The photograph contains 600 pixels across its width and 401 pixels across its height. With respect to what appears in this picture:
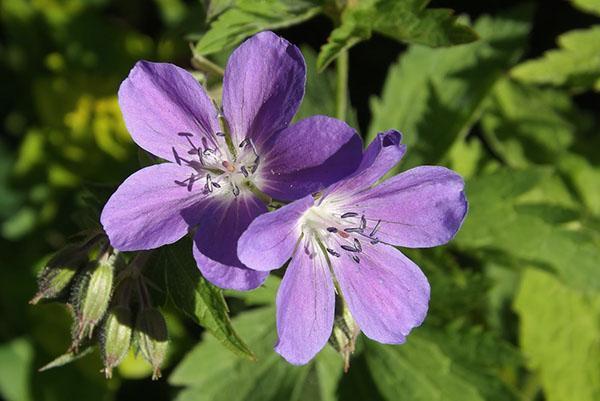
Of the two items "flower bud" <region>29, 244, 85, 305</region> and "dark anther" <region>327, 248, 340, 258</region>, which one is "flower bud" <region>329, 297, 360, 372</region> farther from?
"flower bud" <region>29, 244, 85, 305</region>

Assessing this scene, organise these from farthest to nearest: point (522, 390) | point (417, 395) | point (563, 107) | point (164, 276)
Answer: point (563, 107), point (522, 390), point (417, 395), point (164, 276)

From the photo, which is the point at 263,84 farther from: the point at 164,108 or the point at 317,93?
the point at 317,93

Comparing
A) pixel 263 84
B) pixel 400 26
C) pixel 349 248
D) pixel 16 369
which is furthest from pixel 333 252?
pixel 16 369

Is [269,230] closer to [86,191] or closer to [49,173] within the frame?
[86,191]

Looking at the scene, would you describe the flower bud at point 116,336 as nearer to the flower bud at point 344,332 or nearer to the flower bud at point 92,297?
the flower bud at point 92,297

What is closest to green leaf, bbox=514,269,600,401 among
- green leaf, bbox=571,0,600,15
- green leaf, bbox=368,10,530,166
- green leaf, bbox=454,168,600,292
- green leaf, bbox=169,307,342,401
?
green leaf, bbox=454,168,600,292

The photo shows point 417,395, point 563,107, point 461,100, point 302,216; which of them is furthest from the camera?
point 563,107

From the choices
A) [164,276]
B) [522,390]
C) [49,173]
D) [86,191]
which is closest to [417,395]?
[522,390]

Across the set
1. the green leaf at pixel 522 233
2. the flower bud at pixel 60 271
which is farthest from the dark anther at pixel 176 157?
the green leaf at pixel 522 233
